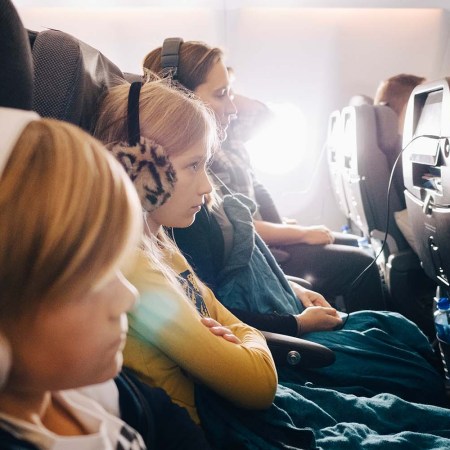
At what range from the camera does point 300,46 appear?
13.4 feet

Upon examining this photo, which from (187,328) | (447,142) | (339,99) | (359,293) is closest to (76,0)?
(339,99)

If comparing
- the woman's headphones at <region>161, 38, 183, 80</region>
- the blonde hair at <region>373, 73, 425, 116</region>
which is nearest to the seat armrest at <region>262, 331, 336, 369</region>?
the woman's headphones at <region>161, 38, 183, 80</region>

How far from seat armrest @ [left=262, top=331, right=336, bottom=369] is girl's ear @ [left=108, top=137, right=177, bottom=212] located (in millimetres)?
417

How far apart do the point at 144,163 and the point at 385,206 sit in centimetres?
165

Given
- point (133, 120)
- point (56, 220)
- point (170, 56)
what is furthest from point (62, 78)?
point (170, 56)

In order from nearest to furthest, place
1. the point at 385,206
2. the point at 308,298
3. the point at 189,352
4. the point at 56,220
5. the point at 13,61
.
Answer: the point at 56,220 → the point at 13,61 → the point at 189,352 → the point at 308,298 → the point at 385,206

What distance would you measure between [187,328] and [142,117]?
428 millimetres

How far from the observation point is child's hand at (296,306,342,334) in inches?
53.6

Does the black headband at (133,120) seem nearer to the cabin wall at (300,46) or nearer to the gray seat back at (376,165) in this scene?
the gray seat back at (376,165)

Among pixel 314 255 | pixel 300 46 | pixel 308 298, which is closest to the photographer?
pixel 308 298

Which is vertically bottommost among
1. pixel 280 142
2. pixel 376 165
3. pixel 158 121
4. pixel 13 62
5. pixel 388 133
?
pixel 280 142

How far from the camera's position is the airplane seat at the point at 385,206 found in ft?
7.31

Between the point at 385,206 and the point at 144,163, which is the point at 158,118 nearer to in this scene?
the point at 144,163

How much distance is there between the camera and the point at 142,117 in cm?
100
